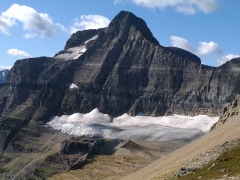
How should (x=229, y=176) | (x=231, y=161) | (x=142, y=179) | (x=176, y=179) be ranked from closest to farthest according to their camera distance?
(x=229, y=176)
(x=231, y=161)
(x=176, y=179)
(x=142, y=179)

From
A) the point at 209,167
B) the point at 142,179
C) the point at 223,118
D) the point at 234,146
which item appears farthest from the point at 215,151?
the point at 223,118

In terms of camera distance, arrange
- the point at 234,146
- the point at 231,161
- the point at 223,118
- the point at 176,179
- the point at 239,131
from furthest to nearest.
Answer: the point at 223,118 → the point at 239,131 → the point at 234,146 → the point at 176,179 → the point at 231,161

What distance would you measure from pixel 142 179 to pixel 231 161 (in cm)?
4081

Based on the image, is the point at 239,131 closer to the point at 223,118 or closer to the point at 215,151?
the point at 215,151

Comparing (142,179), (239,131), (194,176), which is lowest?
(142,179)

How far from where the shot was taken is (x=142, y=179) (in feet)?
323

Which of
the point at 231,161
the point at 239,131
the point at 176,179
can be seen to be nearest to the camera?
the point at 231,161

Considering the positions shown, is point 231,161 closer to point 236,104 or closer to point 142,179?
point 142,179

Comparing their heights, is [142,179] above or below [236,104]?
below

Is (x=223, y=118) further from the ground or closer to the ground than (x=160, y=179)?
further from the ground

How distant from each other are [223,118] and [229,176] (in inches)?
3619

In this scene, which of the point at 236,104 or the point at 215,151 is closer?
the point at 215,151

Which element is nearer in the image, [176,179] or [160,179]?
[176,179]

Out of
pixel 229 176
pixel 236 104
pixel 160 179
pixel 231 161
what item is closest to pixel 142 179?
pixel 160 179
